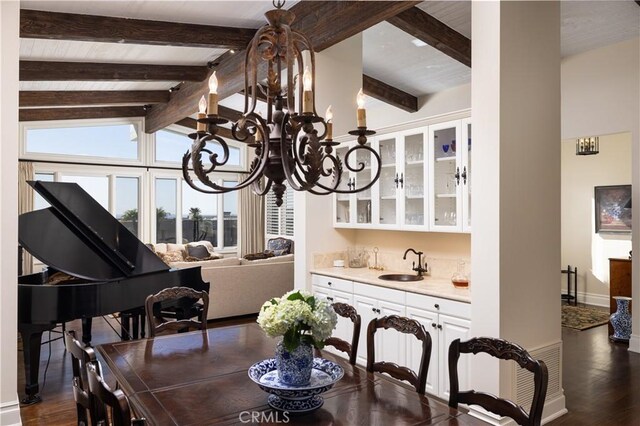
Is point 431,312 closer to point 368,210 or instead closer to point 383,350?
point 383,350

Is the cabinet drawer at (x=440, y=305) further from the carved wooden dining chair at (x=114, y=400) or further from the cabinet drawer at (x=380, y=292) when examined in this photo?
the carved wooden dining chair at (x=114, y=400)

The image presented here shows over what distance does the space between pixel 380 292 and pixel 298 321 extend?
2.44 metres

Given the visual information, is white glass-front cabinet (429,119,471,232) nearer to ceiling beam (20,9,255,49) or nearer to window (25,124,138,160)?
ceiling beam (20,9,255,49)

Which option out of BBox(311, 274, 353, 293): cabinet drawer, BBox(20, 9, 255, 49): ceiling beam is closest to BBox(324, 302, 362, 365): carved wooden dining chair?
BBox(311, 274, 353, 293): cabinet drawer

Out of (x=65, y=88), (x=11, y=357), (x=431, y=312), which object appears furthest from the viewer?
(x=65, y=88)

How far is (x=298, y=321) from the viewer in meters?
1.67

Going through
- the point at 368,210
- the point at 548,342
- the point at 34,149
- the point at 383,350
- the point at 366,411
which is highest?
the point at 34,149

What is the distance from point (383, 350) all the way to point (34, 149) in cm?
794

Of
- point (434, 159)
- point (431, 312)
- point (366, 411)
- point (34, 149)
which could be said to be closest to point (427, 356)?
point (366, 411)

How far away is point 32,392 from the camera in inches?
145

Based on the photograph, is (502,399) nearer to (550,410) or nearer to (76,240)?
(550,410)

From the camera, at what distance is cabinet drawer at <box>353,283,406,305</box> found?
3.81 metres

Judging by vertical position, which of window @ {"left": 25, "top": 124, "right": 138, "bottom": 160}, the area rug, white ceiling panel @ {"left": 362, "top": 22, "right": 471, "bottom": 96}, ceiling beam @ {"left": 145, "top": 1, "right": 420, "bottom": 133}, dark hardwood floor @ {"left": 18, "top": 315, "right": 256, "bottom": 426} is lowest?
the area rug

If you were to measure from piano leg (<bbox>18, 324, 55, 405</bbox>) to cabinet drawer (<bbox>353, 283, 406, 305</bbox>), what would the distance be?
2.74 metres
